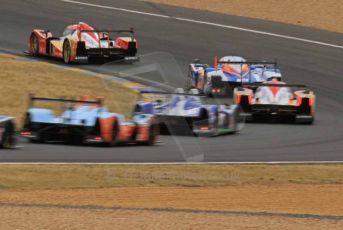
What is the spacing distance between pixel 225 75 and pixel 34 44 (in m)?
8.05

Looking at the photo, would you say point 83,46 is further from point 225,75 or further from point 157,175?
point 157,175

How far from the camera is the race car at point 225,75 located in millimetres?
29438

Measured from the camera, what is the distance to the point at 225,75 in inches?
1195

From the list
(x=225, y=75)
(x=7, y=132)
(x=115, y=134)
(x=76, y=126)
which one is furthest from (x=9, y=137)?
(x=225, y=75)

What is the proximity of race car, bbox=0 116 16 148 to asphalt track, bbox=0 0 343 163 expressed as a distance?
24 cm

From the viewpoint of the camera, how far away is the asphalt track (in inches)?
853

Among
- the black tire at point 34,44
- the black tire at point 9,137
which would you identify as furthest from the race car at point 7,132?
the black tire at point 34,44

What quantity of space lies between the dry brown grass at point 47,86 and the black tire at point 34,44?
1.39 meters

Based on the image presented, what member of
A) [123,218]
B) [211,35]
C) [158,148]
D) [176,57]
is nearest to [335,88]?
[176,57]

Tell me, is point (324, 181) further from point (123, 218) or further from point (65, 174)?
point (123, 218)

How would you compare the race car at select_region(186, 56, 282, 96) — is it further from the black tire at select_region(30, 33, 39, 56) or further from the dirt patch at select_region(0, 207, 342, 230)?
the dirt patch at select_region(0, 207, 342, 230)

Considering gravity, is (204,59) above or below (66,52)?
below

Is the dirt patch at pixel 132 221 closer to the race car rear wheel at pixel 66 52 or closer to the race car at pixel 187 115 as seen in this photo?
the race car at pixel 187 115

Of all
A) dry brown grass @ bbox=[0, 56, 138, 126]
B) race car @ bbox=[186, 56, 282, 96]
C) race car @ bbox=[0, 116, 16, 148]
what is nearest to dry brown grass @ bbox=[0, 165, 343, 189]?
race car @ bbox=[0, 116, 16, 148]
